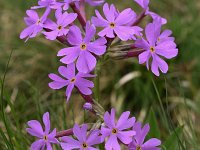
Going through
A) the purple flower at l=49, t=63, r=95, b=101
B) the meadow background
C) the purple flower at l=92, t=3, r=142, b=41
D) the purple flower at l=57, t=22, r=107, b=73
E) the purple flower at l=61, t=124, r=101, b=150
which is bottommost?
the meadow background

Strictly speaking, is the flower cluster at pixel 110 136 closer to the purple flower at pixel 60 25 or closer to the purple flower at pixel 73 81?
the purple flower at pixel 73 81

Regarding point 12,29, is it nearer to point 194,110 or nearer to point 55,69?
point 55,69

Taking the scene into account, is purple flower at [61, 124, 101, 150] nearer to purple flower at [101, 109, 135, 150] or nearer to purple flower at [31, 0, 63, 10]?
purple flower at [101, 109, 135, 150]

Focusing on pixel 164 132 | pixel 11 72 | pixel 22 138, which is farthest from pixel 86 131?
pixel 11 72

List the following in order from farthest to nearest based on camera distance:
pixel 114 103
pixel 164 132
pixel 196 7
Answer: pixel 196 7 → pixel 114 103 → pixel 164 132

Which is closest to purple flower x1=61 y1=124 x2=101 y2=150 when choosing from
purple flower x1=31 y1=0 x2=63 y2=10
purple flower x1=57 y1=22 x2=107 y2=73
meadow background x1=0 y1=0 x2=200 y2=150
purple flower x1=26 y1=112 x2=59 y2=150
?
purple flower x1=26 y1=112 x2=59 y2=150

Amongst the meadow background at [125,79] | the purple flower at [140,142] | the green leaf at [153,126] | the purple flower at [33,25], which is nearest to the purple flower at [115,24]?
the purple flower at [33,25]
